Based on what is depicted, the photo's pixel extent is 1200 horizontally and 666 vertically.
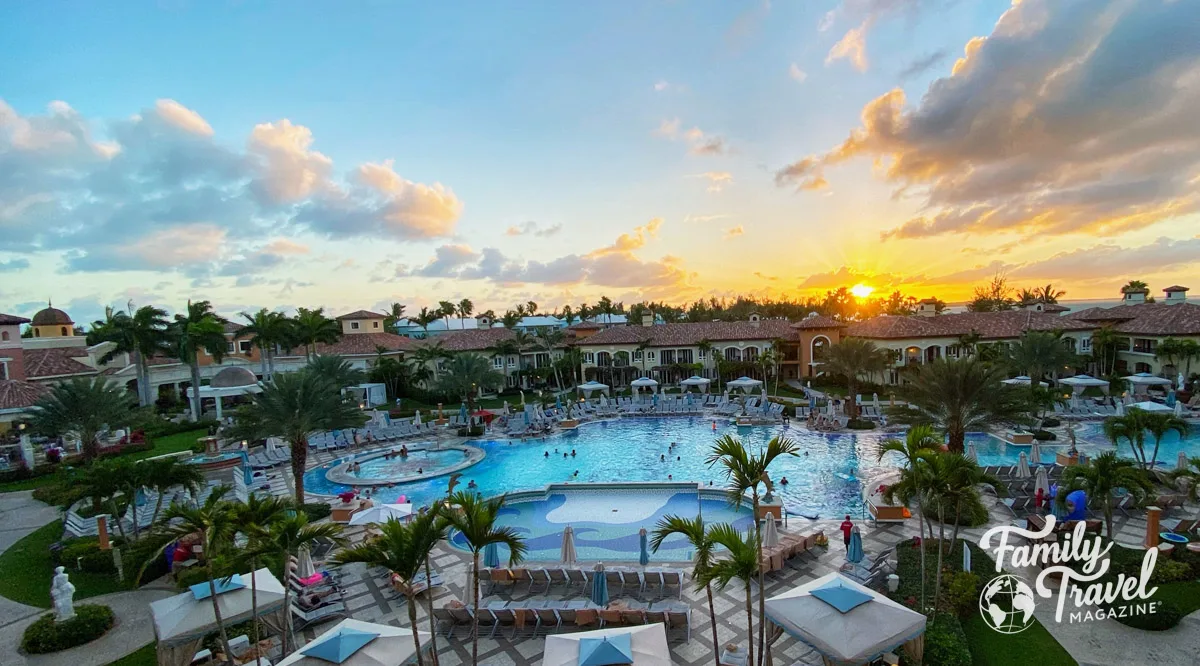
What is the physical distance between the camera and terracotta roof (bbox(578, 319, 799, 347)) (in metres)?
48.0

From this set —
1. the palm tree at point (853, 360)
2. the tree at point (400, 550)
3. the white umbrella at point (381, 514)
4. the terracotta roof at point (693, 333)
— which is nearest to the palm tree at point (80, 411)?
the white umbrella at point (381, 514)

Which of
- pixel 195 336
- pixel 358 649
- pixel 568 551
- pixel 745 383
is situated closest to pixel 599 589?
pixel 568 551

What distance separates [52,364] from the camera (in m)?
37.1

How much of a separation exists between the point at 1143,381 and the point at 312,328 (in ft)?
180

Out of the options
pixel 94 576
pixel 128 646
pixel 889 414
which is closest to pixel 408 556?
pixel 128 646

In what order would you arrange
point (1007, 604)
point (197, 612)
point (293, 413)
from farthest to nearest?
point (293, 413)
point (1007, 604)
point (197, 612)

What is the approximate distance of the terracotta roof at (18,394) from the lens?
2824 cm

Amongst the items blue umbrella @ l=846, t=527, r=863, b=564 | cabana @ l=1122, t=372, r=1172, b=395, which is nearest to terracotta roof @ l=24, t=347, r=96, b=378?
blue umbrella @ l=846, t=527, r=863, b=564

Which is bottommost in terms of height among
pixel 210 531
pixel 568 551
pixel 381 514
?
pixel 568 551

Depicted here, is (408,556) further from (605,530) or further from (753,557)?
(605,530)

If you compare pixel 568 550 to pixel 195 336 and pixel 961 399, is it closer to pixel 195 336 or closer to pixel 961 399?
pixel 961 399

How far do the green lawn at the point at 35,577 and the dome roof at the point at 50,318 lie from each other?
43.0 meters

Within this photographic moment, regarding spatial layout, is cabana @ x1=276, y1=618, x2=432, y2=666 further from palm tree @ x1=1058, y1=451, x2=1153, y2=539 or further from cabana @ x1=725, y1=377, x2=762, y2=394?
cabana @ x1=725, y1=377, x2=762, y2=394

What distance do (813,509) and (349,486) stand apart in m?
18.7
